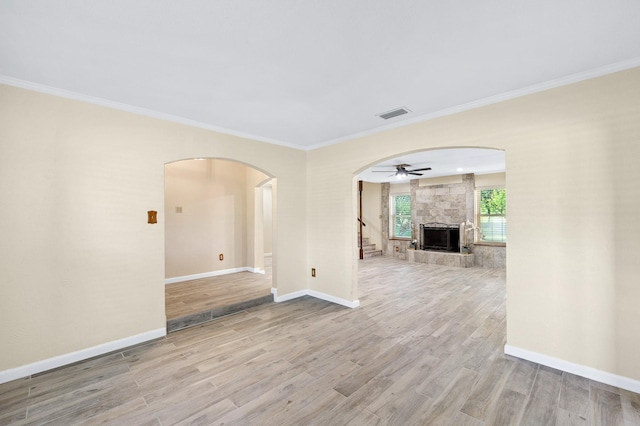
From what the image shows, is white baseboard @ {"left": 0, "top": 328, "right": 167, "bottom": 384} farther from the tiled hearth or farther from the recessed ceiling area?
the tiled hearth

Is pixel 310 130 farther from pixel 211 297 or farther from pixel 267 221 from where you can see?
pixel 267 221

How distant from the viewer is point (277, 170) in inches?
179

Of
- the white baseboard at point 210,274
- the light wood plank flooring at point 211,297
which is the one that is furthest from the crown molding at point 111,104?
the white baseboard at point 210,274

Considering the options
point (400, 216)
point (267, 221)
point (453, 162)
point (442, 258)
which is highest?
point (453, 162)

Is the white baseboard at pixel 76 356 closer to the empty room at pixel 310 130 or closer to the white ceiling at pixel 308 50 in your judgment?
the empty room at pixel 310 130

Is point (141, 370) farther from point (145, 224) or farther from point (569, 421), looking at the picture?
point (569, 421)

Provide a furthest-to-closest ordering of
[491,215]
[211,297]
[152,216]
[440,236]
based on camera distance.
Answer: [440,236], [491,215], [211,297], [152,216]

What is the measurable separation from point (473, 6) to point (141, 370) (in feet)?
13.0

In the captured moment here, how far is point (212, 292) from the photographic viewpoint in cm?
465

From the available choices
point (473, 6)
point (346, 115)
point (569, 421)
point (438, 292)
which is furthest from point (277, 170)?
point (569, 421)

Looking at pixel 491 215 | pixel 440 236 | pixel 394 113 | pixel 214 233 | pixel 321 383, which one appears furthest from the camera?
pixel 440 236

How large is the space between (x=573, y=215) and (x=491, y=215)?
19.1 ft

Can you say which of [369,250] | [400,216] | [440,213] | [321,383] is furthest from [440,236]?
[321,383]

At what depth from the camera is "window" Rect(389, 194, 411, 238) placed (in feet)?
30.7
